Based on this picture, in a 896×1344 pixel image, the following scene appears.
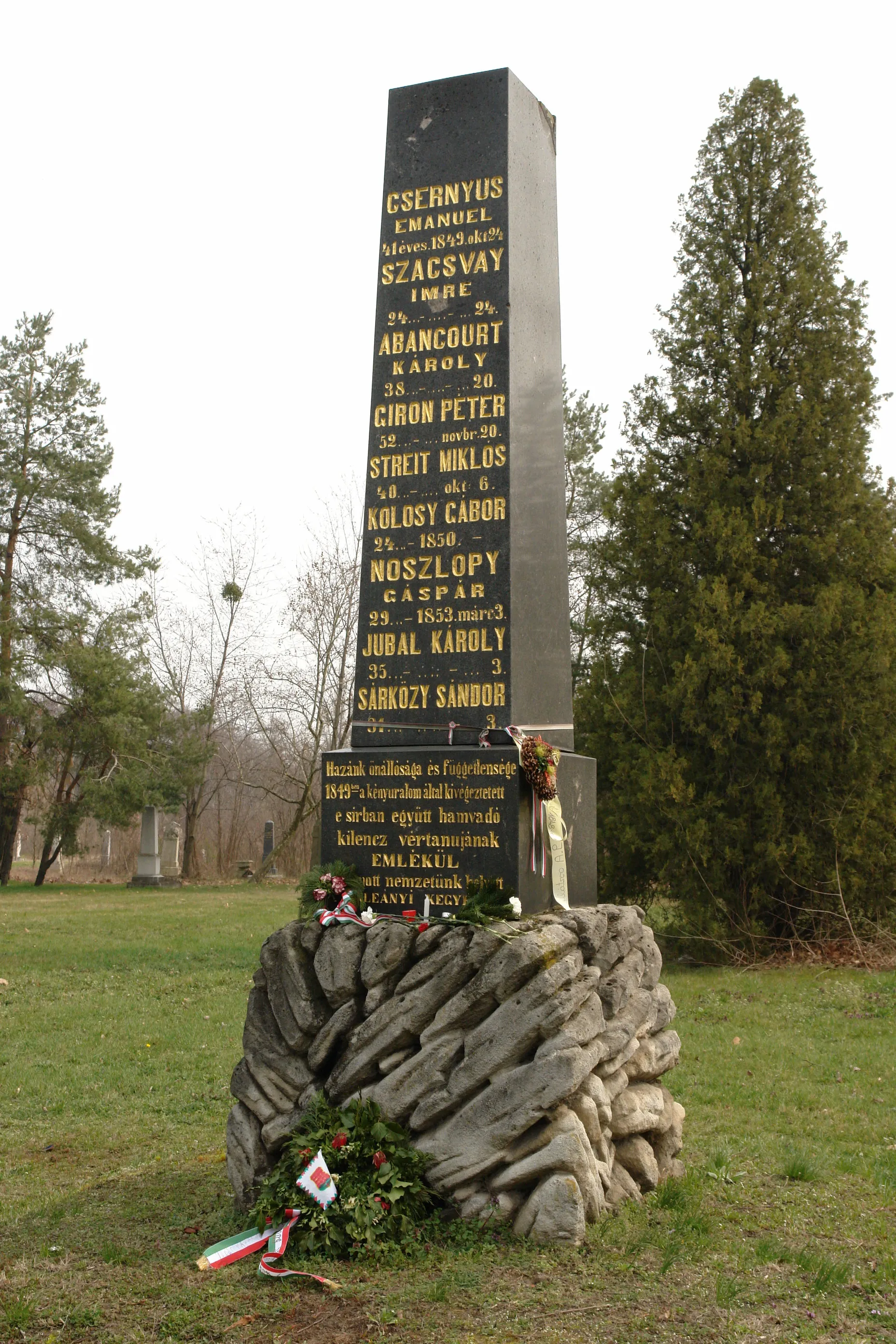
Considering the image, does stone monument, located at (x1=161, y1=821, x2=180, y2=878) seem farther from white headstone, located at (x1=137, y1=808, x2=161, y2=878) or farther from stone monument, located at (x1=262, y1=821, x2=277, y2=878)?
stone monument, located at (x1=262, y1=821, x2=277, y2=878)

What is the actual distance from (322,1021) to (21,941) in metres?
12.2

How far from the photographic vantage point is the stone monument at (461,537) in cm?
545

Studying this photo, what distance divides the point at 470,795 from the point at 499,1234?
1870 mm

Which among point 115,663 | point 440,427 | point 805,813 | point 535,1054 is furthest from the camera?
point 115,663

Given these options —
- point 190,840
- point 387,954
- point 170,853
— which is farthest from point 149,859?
point 387,954

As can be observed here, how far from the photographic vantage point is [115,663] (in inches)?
995

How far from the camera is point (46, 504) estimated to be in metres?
27.1

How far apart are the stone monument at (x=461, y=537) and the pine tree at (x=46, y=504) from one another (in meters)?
21.6

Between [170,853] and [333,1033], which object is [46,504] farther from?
[333,1033]

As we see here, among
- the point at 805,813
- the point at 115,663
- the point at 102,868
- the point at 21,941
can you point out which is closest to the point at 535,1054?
the point at 805,813

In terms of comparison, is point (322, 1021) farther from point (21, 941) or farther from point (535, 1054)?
point (21, 941)

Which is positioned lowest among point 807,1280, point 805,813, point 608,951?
point 807,1280

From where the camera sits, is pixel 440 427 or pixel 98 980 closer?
pixel 440 427

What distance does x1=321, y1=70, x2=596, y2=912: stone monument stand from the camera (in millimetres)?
5453
